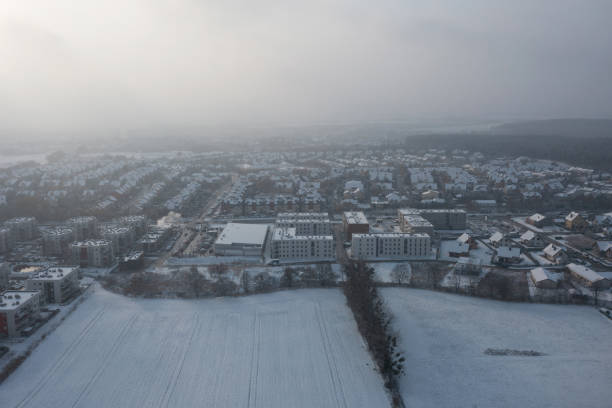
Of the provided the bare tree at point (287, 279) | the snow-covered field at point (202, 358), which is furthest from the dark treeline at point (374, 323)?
the bare tree at point (287, 279)

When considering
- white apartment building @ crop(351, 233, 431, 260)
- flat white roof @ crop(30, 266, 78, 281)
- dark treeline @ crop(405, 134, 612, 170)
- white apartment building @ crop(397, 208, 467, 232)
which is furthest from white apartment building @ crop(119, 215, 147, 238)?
dark treeline @ crop(405, 134, 612, 170)

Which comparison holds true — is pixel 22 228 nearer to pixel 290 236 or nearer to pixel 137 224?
pixel 137 224

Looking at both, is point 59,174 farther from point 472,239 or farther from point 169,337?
point 472,239

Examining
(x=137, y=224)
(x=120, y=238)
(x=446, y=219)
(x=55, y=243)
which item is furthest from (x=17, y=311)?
(x=446, y=219)

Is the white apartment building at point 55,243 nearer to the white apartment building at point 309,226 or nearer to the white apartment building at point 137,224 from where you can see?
the white apartment building at point 137,224

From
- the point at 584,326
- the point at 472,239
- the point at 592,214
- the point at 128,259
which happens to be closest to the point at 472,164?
Result: the point at 592,214

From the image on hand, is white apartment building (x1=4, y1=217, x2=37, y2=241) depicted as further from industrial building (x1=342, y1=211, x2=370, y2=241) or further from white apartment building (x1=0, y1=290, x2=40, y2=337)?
industrial building (x1=342, y1=211, x2=370, y2=241)
